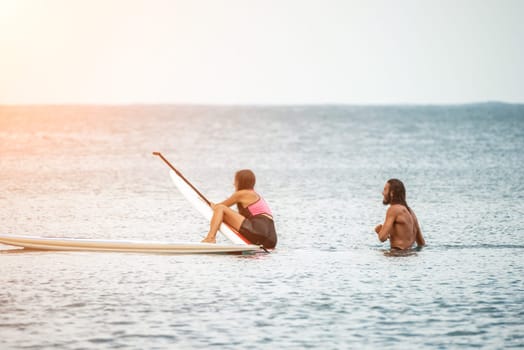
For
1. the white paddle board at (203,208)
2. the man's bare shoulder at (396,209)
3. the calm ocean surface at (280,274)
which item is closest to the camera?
the calm ocean surface at (280,274)

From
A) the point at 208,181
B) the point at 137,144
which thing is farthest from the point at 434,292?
the point at 137,144

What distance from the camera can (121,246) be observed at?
13391 millimetres

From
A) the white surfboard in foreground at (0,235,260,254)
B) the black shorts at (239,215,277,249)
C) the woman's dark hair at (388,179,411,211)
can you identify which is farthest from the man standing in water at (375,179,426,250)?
the white surfboard in foreground at (0,235,260,254)

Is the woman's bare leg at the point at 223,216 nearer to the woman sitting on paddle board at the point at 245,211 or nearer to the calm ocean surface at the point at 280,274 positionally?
the woman sitting on paddle board at the point at 245,211

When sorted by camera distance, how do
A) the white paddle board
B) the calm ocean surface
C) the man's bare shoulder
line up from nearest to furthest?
the calm ocean surface, the man's bare shoulder, the white paddle board

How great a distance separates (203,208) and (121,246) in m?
1.13

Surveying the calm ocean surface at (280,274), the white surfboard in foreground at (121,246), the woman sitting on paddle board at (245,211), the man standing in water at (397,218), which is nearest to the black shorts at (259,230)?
the woman sitting on paddle board at (245,211)

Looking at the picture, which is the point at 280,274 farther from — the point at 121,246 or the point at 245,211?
the point at 121,246

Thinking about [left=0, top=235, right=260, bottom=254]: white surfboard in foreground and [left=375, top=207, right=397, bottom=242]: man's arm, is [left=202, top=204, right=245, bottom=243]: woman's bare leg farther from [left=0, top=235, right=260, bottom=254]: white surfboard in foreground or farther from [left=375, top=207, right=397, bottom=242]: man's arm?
[left=375, top=207, right=397, bottom=242]: man's arm

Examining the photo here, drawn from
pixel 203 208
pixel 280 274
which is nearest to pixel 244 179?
pixel 203 208

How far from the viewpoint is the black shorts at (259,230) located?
42.3ft

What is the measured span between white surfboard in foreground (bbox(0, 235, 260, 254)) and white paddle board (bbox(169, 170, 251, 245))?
0.13 meters

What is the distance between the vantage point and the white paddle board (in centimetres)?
1304

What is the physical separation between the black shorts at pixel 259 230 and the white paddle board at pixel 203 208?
9cm
